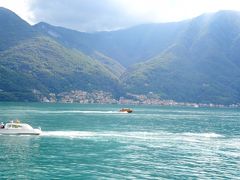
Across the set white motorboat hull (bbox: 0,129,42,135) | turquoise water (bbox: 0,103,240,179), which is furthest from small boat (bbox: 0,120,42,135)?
turquoise water (bbox: 0,103,240,179)

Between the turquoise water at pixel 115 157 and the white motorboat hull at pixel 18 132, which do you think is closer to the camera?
the turquoise water at pixel 115 157

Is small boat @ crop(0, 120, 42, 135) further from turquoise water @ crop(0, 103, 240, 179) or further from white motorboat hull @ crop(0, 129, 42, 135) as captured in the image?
turquoise water @ crop(0, 103, 240, 179)

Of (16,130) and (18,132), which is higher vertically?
(16,130)

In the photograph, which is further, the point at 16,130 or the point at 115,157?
the point at 16,130

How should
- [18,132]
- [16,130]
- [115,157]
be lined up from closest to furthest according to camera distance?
[115,157] → [16,130] → [18,132]

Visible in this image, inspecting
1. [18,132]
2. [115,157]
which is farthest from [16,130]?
[115,157]

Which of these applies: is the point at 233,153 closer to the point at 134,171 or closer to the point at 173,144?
the point at 173,144

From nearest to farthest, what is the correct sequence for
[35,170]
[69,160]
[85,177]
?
[85,177] < [35,170] < [69,160]

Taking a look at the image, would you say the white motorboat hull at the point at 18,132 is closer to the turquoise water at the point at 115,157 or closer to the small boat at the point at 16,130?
the small boat at the point at 16,130

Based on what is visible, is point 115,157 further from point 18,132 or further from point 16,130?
point 16,130

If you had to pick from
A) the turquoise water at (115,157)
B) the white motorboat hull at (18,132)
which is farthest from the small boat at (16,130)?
the turquoise water at (115,157)

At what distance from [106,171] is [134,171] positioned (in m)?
4.58

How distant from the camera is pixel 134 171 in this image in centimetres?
7369

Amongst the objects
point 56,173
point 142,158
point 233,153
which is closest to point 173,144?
point 233,153
